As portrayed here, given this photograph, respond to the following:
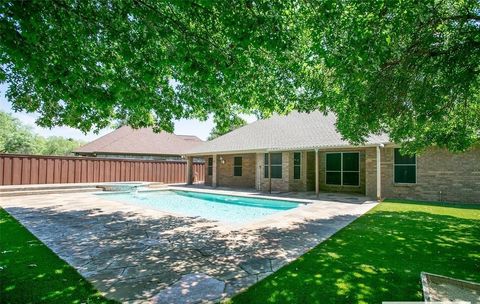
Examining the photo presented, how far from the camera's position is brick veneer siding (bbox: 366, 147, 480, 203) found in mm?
11492

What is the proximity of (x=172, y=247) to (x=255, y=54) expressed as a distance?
4.53 metres

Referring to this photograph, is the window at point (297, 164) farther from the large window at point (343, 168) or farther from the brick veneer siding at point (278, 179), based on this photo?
the large window at point (343, 168)

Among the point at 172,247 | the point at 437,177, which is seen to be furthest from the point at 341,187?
the point at 172,247

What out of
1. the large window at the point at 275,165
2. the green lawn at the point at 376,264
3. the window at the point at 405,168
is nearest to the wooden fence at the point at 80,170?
the large window at the point at 275,165

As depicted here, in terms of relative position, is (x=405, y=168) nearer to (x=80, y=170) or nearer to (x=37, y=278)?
(x=37, y=278)

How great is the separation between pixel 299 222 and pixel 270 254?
3010 millimetres

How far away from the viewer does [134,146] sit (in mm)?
27953

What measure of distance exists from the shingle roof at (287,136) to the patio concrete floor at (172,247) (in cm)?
561

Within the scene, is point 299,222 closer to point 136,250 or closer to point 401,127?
point 401,127

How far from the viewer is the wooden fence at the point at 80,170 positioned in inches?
669

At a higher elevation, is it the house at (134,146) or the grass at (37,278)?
the house at (134,146)

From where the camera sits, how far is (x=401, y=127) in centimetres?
779

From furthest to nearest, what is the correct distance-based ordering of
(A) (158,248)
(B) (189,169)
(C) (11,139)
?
1. (C) (11,139)
2. (B) (189,169)
3. (A) (158,248)

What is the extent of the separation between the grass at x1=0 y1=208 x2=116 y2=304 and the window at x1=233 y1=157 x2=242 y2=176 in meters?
15.3
